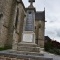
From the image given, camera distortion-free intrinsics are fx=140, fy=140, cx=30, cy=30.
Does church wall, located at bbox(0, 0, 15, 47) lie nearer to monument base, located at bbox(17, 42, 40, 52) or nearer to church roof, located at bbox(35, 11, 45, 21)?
monument base, located at bbox(17, 42, 40, 52)

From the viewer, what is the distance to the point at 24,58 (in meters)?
4.15

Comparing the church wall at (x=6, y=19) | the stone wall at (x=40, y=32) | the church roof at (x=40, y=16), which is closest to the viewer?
the church wall at (x=6, y=19)

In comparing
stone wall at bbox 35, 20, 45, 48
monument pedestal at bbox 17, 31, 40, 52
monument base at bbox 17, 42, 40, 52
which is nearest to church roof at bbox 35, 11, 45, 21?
stone wall at bbox 35, 20, 45, 48

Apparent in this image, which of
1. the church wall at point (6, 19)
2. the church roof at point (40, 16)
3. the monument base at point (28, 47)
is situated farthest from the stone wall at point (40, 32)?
the monument base at point (28, 47)

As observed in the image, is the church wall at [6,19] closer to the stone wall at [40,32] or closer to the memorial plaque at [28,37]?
the memorial plaque at [28,37]

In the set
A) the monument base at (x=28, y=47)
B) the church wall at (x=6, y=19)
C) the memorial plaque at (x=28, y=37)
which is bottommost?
the monument base at (x=28, y=47)

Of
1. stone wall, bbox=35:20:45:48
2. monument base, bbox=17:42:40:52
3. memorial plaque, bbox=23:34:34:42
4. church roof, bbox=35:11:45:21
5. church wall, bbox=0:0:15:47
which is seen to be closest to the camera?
monument base, bbox=17:42:40:52

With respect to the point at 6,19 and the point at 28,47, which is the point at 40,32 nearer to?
the point at 6,19

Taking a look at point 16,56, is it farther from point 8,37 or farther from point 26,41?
point 8,37

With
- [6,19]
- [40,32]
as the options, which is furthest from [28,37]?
[40,32]

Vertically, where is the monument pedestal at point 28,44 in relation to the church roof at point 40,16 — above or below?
below

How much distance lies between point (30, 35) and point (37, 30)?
79.9 feet

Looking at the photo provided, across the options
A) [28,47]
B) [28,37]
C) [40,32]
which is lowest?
[28,47]

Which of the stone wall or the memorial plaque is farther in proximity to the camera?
the stone wall
